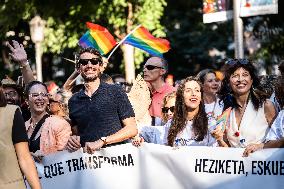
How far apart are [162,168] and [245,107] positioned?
2.77 ft

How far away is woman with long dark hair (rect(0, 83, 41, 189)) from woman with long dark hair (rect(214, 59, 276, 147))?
7.00 feet

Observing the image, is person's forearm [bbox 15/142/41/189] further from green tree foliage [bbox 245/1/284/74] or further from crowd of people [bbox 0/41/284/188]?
green tree foliage [bbox 245/1/284/74]

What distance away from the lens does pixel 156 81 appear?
1001cm

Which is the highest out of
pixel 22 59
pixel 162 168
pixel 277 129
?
pixel 22 59

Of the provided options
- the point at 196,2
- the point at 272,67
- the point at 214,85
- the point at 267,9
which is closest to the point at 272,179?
the point at 214,85

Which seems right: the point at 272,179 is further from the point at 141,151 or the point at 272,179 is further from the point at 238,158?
the point at 141,151

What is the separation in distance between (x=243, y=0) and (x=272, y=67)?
9646 millimetres

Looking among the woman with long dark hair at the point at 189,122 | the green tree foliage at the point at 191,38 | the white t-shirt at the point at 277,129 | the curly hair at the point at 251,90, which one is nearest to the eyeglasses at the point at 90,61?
the woman with long dark hair at the point at 189,122

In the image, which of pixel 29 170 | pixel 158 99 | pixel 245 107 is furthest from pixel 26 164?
pixel 158 99

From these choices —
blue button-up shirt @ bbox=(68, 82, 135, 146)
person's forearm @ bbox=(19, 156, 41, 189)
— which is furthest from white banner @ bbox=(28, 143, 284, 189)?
person's forearm @ bbox=(19, 156, 41, 189)

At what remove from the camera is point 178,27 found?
2698cm

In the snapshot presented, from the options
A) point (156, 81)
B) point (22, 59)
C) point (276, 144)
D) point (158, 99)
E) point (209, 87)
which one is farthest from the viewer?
point (209, 87)

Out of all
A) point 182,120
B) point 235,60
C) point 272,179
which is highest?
point 235,60

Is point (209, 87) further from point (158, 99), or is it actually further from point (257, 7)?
point (257, 7)
